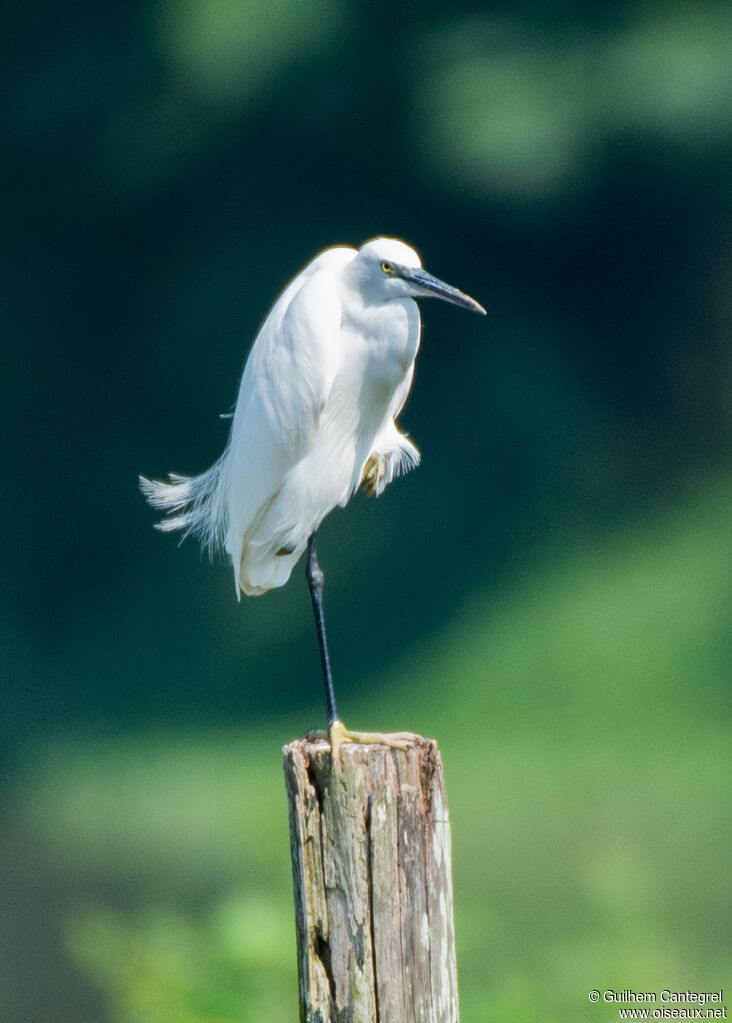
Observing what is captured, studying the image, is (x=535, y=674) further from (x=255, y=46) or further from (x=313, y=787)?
(x=313, y=787)

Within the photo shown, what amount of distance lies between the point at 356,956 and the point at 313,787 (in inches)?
7.3

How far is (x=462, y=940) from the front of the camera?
2348 mm

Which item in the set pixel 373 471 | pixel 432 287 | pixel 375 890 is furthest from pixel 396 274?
pixel 375 890

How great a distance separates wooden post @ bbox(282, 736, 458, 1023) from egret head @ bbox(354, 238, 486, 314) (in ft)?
2.24

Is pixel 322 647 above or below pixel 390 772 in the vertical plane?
above

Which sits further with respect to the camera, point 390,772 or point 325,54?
point 325,54

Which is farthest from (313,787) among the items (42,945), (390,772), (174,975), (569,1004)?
(42,945)

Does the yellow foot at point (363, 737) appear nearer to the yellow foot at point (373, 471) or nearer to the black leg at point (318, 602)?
the black leg at point (318, 602)

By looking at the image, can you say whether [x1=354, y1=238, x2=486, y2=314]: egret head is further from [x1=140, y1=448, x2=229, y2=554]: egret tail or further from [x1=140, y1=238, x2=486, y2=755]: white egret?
[x1=140, y1=448, x2=229, y2=554]: egret tail

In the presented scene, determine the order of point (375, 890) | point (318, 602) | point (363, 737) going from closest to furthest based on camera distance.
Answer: point (375, 890)
point (363, 737)
point (318, 602)

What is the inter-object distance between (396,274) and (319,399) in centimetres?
22

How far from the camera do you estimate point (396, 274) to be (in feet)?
6.28

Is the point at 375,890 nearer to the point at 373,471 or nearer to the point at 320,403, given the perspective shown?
the point at 320,403

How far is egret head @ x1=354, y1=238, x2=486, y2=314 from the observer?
74.4 inches
